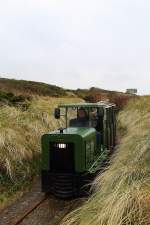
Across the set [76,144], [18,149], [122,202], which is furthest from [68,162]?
[122,202]

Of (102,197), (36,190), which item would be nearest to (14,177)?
(36,190)

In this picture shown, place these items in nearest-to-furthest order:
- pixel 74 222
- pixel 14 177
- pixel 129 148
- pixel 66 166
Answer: pixel 74 222 → pixel 129 148 → pixel 66 166 → pixel 14 177

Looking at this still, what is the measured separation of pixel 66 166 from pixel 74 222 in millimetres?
5083

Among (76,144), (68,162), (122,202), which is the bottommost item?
(68,162)

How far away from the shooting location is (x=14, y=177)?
44.8ft

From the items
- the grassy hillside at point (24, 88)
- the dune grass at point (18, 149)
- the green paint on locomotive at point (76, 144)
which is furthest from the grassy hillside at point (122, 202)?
the grassy hillside at point (24, 88)

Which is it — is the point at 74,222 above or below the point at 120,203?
below

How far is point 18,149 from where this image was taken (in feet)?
48.1

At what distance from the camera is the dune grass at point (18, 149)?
13406 mm

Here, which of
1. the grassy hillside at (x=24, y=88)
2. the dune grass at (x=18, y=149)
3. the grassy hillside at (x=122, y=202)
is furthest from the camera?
the grassy hillside at (x=24, y=88)

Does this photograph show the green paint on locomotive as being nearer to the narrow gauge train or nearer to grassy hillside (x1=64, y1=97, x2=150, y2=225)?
the narrow gauge train

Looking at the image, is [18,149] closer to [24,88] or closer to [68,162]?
[68,162]

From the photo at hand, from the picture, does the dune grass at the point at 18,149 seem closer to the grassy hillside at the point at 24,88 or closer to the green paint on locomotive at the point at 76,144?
the green paint on locomotive at the point at 76,144

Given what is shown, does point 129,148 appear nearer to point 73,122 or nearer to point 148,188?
point 73,122
